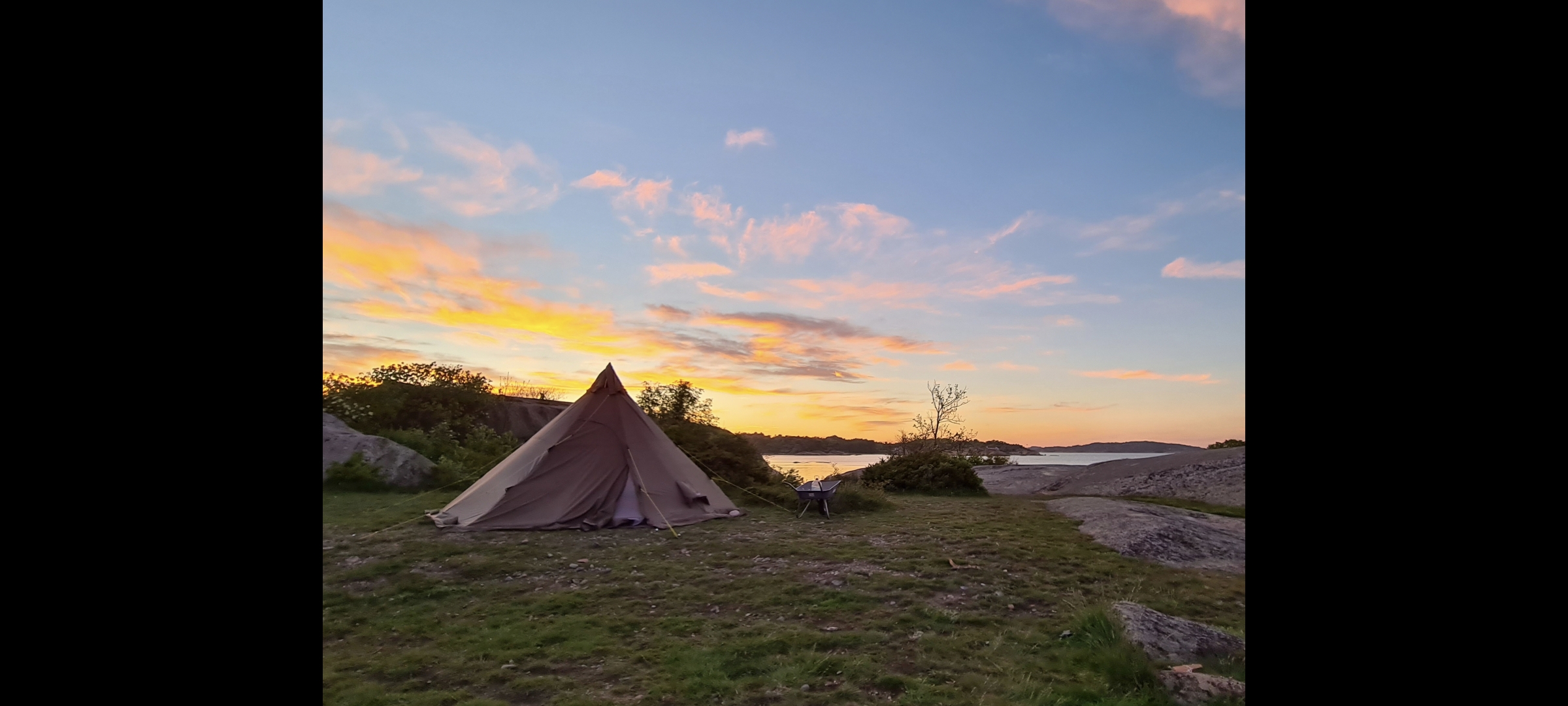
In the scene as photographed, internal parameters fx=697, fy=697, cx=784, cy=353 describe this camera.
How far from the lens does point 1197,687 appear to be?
2594 mm

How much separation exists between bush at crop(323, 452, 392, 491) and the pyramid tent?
9.61ft

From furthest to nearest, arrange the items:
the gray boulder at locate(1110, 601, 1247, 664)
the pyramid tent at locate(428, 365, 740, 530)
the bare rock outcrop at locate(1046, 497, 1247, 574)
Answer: the pyramid tent at locate(428, 365, 740, 530) → the bare rock outcrop at locate(1046, 497, 1247, 574) → the gray boulder at locate(1110, 601, 1247, 664)

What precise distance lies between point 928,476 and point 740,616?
797cm

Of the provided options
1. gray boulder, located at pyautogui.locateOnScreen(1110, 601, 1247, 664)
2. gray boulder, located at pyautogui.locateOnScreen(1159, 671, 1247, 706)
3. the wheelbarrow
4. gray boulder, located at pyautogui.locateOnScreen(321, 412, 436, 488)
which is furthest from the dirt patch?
gray boulder, located at pyautogui.locateOnScreen(321, 412, 436, 488)

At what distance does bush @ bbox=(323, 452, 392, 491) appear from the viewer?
941 cm

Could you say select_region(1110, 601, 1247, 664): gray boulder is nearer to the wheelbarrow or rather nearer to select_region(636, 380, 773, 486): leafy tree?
the wheelbarrow

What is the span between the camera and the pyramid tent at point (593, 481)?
23.5 feet

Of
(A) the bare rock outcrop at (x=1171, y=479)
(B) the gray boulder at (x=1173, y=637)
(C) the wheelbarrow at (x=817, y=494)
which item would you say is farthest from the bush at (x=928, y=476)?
(B) the gray boulder at (x=1173, y=637)

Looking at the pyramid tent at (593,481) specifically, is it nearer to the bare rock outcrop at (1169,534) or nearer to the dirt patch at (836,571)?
the dirt patch at (836,571)

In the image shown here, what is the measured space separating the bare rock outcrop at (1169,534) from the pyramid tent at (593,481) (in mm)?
4169
